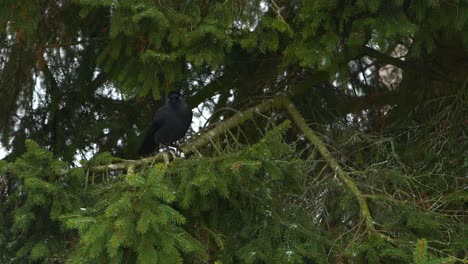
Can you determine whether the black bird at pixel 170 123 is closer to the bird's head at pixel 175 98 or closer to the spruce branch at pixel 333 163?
the bird's head at pixel 175 98

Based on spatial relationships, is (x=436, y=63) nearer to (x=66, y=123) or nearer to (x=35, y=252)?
(x=66, y=123)

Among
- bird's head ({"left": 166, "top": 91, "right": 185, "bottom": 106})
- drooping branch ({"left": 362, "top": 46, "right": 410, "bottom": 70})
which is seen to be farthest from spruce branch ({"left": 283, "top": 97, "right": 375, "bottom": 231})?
bird's head ({"left": 166, "top": 91, "right": 185, "bottom": 106})

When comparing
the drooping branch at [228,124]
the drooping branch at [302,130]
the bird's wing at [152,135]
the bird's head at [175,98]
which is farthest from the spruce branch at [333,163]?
the bird's wing at [152,135]

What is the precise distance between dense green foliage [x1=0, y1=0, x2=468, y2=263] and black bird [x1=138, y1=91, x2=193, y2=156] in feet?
0.92

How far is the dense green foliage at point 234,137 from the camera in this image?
5.47 metres

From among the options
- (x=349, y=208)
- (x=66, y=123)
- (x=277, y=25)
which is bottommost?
(x=349, y=208)

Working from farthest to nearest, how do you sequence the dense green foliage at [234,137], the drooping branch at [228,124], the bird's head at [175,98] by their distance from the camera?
the bird's head at [175,98]
the drooping branch at [228,124]
the dense green foliage at [234,137]

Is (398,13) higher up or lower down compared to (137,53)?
lower down

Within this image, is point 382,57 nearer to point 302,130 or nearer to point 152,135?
point 302,130

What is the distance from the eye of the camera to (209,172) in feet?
18.0

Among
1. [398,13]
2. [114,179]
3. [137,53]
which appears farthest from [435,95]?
[114,179]

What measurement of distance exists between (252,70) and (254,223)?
274 centimetres

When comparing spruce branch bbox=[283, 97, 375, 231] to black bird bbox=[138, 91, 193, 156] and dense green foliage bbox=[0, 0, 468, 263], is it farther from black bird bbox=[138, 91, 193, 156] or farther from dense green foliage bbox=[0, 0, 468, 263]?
black bird bbox=[138, 91, 193, 156]

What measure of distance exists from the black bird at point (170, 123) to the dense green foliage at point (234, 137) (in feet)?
0.92
